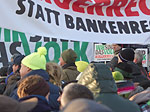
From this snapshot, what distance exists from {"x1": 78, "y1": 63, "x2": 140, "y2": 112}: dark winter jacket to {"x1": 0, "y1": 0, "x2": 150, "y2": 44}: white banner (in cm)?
281

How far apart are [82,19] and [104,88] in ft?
12.5

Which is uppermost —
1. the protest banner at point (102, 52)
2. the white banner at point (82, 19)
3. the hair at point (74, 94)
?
the white banner at point (82, 19)

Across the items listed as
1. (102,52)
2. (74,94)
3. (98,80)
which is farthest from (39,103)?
(102,52)

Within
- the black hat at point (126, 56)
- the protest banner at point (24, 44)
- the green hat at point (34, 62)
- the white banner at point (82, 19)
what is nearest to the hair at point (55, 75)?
the green hat at point (34, 62)

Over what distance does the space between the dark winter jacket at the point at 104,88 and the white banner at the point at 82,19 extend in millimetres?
2807

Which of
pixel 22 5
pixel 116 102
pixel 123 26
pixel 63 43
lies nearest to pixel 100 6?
pixel 123 26

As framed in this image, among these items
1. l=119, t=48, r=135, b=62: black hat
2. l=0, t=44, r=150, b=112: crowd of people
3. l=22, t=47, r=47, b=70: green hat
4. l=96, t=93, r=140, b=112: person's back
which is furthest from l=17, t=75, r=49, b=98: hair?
l=119, t=48, r=135, b=62: black hat

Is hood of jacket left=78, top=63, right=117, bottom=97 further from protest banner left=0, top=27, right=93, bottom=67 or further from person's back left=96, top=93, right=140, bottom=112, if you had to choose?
protest banner left=0, top=27, right=93, bottom=67

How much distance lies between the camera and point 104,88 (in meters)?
2.08

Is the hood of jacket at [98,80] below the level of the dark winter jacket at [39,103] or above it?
above

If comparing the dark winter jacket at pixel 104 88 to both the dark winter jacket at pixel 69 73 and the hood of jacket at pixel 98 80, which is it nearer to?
the hood of jacket at pixel 98 80

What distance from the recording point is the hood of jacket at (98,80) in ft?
6.84

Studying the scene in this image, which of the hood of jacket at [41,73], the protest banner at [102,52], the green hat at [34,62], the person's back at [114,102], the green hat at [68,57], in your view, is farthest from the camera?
the protest banner at [102,52]

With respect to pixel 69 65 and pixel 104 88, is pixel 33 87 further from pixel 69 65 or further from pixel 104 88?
pixel 69 65
